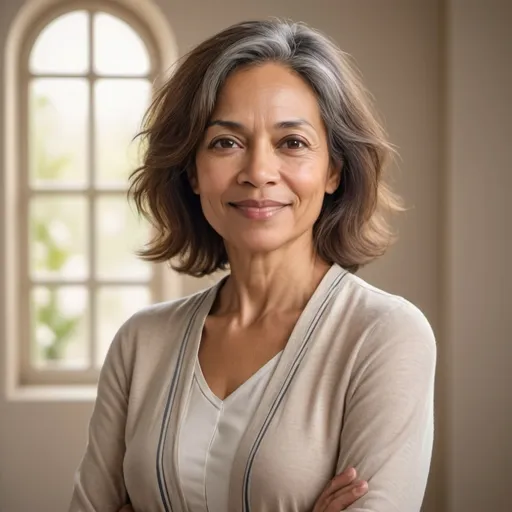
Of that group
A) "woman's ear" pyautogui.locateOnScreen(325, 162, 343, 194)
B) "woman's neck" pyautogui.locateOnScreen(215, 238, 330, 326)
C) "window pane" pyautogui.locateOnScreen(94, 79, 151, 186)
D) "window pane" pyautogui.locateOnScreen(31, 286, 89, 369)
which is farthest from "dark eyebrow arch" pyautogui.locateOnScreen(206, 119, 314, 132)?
"window pane" pyautogui.locateOnScreen(31, 286, 89, 369)

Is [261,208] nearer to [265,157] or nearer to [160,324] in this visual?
[265,157]

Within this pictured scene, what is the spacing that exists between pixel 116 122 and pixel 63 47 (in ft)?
1.42

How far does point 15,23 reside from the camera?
4.28m

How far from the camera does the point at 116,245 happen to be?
184 inches

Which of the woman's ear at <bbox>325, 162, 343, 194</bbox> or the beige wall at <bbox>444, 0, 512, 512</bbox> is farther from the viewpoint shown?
the beige wall at <bbox>444, 0, 512, 512</bbox>

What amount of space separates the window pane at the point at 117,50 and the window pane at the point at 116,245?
635mm

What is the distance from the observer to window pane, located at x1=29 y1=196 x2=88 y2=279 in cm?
465

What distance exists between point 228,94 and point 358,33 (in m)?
2.51

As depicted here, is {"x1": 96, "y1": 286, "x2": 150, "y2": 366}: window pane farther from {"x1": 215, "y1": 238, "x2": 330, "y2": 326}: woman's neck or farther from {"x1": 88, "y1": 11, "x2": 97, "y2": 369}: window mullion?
{"x1": 215, "y1": 238, "x2": 330, "y2": 326}: woman's neck

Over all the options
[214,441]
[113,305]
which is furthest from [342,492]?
[113,305]

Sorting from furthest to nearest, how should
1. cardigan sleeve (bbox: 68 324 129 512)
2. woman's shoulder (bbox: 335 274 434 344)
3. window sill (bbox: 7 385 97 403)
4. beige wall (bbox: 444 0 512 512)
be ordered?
window sill (bbox: 7 385 97 403) → beige wall (bbox: 444 0 512 512) → cardigan sleeve (bbox: 68 324 129 512) → woman's shoulder (bbox: 335 274 434 344)

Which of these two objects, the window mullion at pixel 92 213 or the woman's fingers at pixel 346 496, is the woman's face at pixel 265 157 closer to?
the woman's fingers at pixel 346 496

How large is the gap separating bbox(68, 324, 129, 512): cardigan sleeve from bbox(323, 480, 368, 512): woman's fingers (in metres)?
0.54

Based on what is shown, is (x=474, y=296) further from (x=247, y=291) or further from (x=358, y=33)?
(x=247, y=291)
